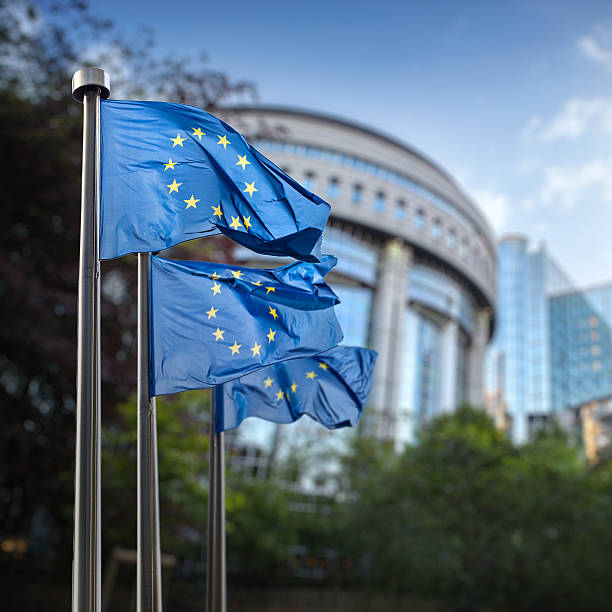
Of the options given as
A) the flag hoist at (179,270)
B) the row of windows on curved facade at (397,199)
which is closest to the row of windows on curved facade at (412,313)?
the row of windows on curved facade at (397,199)

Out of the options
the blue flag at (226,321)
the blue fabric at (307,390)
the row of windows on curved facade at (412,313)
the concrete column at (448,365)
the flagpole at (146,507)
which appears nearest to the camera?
the flagpole at (146,507)

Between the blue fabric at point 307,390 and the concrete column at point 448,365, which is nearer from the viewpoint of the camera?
the blue fabric at point 307,390

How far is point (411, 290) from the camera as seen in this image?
57.3 meters

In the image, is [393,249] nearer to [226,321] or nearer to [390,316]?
[390,316]

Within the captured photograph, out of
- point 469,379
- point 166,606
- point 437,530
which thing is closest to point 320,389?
point 437,530

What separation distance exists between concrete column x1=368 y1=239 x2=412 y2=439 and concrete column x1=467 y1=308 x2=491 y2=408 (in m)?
14.2

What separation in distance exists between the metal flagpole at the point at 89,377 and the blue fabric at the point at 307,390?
102 inches

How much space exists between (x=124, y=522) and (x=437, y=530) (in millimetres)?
11179

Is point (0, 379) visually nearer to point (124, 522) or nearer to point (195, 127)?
point (124, 522)

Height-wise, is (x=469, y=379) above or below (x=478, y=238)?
below

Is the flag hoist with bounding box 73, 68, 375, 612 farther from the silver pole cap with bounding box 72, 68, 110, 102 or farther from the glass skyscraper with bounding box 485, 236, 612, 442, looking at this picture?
the glass skyscraper with bounding box 485, 236, 612, 442

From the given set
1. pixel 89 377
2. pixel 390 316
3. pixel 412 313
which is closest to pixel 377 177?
pixel 390 316

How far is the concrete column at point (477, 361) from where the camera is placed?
67.6m

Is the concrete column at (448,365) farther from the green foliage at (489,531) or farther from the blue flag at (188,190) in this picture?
the blue flag at (188,190)
